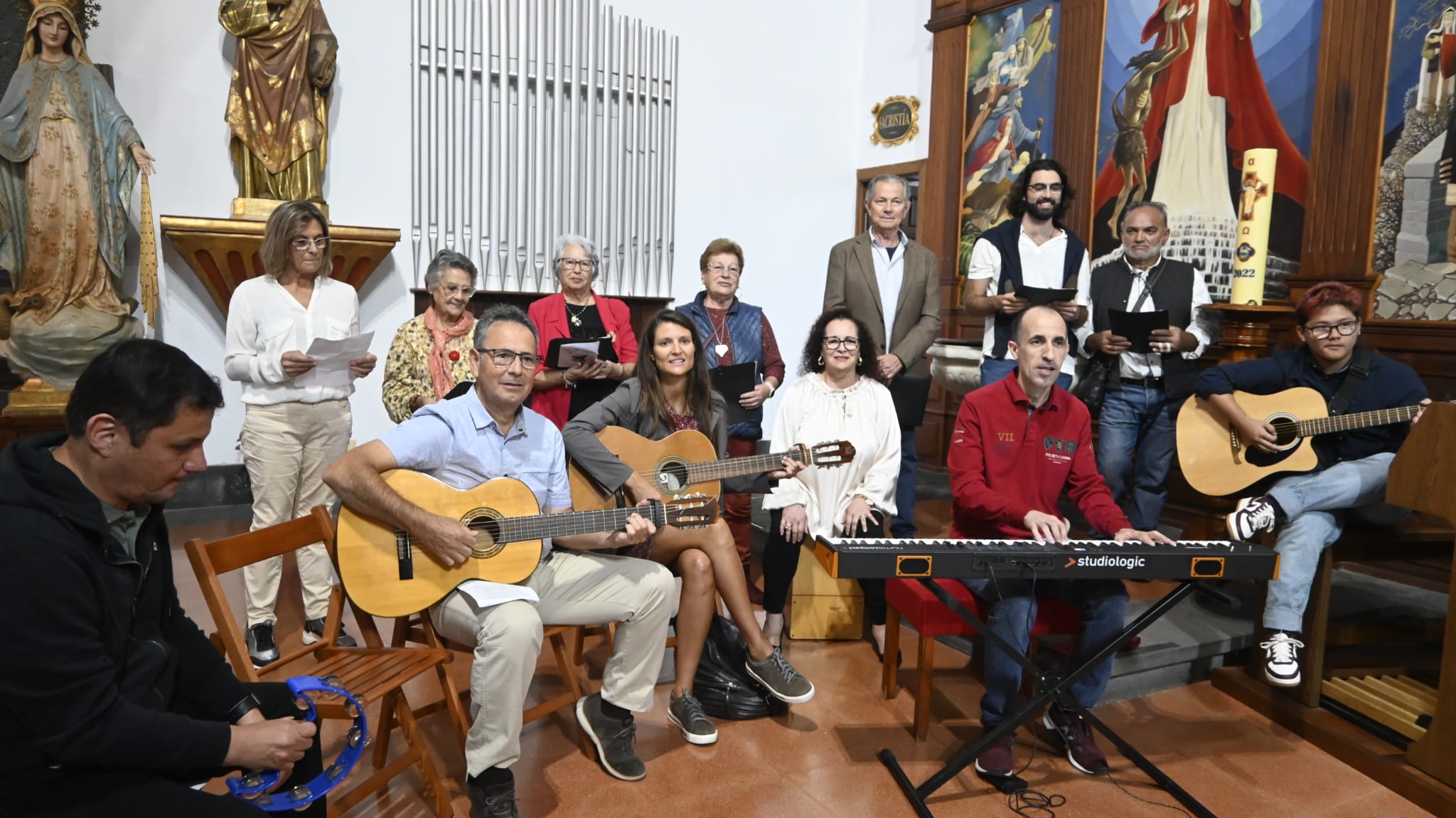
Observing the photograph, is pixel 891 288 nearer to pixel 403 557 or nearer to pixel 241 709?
pixel 403 557

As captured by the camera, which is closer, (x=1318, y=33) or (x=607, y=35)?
(x=1318, y=33)

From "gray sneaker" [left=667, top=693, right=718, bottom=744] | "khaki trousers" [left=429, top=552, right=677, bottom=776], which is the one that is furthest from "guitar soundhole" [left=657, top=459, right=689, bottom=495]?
"gray sneaker" [left=667, top=693, right=718, bottom=744]

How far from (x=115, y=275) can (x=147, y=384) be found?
4.63 metres

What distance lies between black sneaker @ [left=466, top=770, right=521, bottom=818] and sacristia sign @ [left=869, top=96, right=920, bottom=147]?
656 centimetres

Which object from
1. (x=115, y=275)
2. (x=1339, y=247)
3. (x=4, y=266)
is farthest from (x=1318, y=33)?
(x=4, y=266)

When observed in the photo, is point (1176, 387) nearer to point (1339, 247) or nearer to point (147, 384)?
point (1339, 247)

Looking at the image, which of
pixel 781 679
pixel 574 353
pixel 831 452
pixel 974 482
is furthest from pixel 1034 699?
pixel 574 353

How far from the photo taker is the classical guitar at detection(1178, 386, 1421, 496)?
12.6ft

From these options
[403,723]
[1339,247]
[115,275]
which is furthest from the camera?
[115,275]

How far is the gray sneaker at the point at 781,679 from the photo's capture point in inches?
135

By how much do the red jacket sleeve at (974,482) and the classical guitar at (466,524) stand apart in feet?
3.06

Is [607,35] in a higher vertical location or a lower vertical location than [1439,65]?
higher

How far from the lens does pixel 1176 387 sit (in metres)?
4.34

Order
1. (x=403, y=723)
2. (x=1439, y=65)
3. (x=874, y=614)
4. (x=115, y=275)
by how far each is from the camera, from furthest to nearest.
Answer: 1. (x=115, y=275)
2. (x=1439, y=65)
3. (x=874, y=614)
4. (x=403, y=723)
